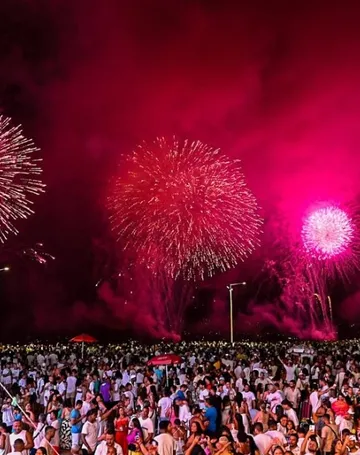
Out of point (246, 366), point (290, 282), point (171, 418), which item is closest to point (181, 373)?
point (246, 366)

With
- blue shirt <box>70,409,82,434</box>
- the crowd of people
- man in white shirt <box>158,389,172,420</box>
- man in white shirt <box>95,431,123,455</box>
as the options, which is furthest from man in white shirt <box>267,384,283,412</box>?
man in white shirt <box>95,431,123,455</box>

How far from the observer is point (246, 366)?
961 inches

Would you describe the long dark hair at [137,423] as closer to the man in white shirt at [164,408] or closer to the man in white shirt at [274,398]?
the man in white shirt at [164,408]

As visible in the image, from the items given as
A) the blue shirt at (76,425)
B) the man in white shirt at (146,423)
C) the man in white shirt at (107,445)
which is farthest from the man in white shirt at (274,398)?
the man in white shirt at (107,445)

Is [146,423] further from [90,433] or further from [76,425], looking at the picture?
[76,425]

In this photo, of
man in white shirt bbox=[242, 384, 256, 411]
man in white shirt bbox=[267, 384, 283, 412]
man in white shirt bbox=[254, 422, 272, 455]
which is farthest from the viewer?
man in white shirt bbox=[242, 384, 256, 411]

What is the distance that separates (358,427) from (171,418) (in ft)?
12.6

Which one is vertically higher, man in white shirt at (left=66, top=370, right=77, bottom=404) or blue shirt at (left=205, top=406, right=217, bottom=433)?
man in white shirt at (left=66, top=370, right=77, bottom=404)

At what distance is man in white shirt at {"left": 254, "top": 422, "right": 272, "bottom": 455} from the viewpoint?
11235 mm

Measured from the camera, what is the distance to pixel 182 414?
14984 millimetres

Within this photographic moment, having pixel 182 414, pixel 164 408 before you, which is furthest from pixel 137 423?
pixel 164 408

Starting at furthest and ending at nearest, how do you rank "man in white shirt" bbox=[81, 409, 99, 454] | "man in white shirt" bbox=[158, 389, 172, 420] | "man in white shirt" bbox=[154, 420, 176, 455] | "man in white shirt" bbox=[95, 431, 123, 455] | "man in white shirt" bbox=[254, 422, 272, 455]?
"man in white shirt" bbox=[158, 389, 172, 420] → "man in white shirt" bbox=[81, 409, 99, 454] → "man in white shirt" bbox=[154, 420, 176, 455] → "man in white shirt" bbox=[254, 422, 272, 455] → "man in white shirt" bbox=[95, 431, 123, 455]

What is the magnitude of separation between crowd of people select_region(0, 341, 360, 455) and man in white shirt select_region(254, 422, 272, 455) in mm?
15

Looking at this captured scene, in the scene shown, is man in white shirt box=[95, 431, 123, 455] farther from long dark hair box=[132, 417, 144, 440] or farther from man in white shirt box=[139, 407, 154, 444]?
man in white shirt box=[139, 407, 154, 444]
